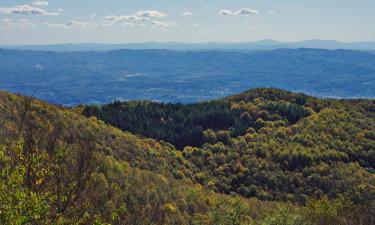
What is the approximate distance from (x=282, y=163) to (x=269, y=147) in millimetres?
6989

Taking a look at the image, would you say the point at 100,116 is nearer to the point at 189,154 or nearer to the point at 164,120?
the point at 164,120

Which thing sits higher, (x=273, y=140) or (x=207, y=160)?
(x=273, y=140)

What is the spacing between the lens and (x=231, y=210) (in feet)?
151

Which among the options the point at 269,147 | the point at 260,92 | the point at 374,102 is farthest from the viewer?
the point at 260,92

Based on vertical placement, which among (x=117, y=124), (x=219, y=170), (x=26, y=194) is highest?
(x=26, y=194)

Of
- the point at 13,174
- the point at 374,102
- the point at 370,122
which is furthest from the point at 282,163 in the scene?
the point at 13,174

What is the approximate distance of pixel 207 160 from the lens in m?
93.3

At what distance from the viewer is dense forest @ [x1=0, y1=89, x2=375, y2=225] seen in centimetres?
2706

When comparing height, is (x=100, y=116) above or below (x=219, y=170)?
above

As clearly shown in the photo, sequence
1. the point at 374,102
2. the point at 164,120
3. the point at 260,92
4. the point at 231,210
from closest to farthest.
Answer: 1. the point at 231,210
2. the point at 164,120
3. the point at 374,102
4. the point at 260,92

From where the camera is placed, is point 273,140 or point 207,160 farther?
point 273,140

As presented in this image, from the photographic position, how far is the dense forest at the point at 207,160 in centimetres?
2706

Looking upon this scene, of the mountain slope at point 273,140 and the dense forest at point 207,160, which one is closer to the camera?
the dense forest at point 207,160

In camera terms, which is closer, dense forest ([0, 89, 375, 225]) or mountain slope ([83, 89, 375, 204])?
dense forest ([0, 89, 375, 225])
